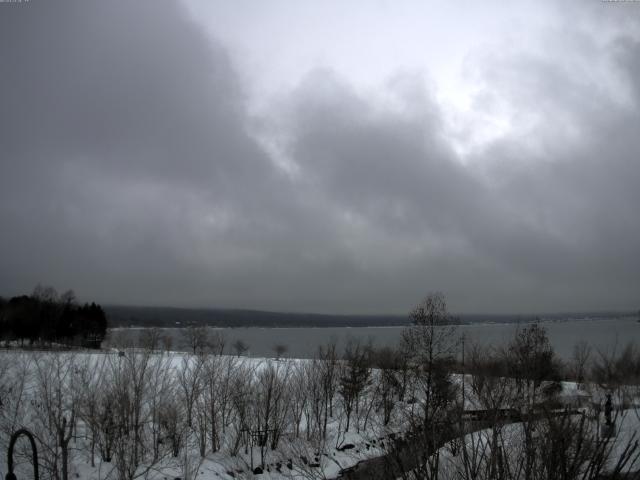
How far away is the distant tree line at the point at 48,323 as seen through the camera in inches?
3115

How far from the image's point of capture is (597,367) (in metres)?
46.0

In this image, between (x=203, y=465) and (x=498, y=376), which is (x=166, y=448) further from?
(x=498, y=376)

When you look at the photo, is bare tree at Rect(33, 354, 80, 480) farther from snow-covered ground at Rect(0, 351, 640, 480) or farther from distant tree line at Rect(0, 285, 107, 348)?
distant tree line at Rect(0, 285, 107, 348)

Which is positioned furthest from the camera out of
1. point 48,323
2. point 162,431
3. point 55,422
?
point 48,323

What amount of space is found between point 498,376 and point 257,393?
1038 inches

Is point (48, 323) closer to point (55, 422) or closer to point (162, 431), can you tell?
point (162, 431)

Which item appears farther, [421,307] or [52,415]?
[421,307]

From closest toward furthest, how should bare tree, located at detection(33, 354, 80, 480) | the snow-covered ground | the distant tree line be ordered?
bare tree, located at detection(33, 354, 80, 480) → the snow-covered ground → the distant tree line

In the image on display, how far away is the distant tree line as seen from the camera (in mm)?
79125

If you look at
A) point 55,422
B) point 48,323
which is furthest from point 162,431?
point 48,323

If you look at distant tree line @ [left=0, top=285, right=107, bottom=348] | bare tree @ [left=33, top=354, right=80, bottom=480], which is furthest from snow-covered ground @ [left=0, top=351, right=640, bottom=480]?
distant tree line @ [left=0, top=285, right=107, bottom=348]

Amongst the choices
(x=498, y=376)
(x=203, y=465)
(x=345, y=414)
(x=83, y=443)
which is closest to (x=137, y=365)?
(x=83, y=443)

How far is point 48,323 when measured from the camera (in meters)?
84.8

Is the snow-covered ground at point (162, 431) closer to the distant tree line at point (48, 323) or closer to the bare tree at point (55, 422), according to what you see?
the bare tree at point (55, 422)
